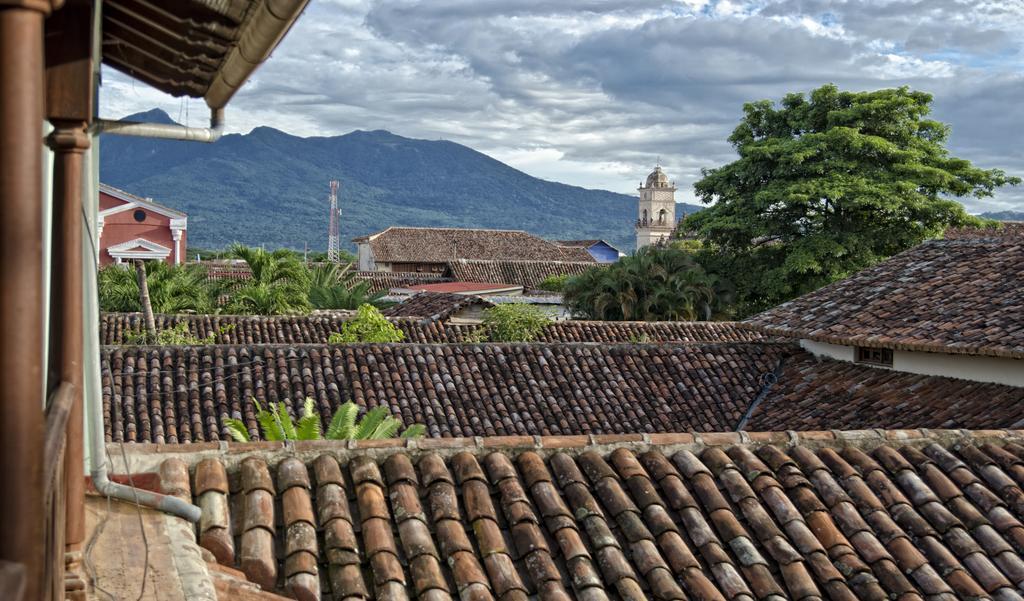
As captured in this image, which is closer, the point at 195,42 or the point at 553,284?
the point at 195,42

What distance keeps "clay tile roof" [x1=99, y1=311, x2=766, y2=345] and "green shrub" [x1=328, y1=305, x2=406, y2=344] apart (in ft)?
4.20

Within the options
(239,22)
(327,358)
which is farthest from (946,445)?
(327,358)

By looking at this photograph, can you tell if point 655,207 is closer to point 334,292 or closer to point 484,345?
point 334,292

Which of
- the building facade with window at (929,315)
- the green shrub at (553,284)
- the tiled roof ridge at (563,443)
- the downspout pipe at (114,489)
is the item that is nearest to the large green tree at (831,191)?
the building facade with window at (929,315)

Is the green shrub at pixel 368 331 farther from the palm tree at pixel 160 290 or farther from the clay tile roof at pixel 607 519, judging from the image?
the clay tile roof at pixel 607 519

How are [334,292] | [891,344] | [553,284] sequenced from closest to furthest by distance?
[891,344] → [334,292] → [553,284]

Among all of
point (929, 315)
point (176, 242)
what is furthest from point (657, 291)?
point (176, 242)

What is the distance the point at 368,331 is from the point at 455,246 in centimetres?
4093

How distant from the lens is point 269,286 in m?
29.8

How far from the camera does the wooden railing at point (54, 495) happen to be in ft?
7.41

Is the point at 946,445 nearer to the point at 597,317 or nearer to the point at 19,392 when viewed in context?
the point at 19,392

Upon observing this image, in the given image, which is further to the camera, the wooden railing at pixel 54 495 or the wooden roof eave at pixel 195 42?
the wooden roof eave at pixel 195 42

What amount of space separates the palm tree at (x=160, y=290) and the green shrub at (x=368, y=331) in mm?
8341

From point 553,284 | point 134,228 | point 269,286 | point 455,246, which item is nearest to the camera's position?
point 269,286
